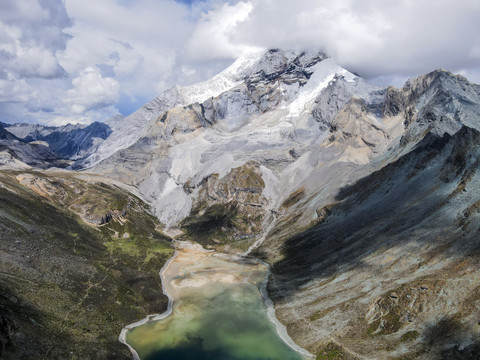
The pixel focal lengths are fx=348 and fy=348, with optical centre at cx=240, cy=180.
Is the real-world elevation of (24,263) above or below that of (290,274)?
above

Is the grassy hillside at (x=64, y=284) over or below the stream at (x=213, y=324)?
over

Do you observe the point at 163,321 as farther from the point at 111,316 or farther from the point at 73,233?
the point at 73,233

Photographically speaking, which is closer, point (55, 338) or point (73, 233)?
point (55, 338)

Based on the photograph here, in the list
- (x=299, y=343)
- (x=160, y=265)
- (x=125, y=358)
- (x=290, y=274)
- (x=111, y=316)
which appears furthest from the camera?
(x=160, y=265)

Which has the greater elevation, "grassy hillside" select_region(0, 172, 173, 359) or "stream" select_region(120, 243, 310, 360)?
"grassy hillside" select_region(0, 172, 173, 359)

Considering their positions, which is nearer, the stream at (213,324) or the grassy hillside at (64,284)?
the grassy hillside at (64,284)

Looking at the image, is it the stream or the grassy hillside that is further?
the stream

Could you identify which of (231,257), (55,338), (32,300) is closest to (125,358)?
(55,338)

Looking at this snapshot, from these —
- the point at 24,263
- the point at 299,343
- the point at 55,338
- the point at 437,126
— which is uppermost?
the point at 437,126
